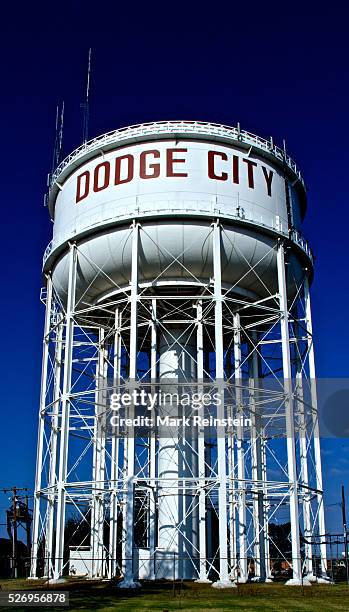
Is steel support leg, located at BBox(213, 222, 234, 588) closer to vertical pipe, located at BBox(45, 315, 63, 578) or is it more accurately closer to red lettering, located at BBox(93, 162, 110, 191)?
red lettering, located at BBox(93, 162, 110, 191)

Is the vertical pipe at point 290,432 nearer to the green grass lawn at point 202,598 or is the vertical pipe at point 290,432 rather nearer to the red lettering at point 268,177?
the green grass lawn at point 202,598

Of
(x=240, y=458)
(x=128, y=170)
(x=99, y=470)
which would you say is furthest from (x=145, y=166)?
(x=99, y=470)

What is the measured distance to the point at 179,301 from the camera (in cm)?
2411

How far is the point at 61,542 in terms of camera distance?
20547mm

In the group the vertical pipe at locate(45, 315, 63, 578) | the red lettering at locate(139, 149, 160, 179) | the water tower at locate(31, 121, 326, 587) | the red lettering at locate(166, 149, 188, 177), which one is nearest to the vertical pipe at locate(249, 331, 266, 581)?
the water tower at locate(31, 121, 326, 587)

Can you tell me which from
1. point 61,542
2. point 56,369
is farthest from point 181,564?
point 56,369

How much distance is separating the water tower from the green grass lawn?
1180 millimetres

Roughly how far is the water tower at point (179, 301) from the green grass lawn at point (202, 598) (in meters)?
1.18

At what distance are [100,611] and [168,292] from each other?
465 inches

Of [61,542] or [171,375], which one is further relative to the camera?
[171,375]

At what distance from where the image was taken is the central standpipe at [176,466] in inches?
896

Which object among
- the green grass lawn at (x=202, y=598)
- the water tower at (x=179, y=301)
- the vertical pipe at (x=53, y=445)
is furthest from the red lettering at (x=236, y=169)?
the green grass lawn at (x=202, y=598)

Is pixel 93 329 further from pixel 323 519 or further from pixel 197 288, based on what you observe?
pixel 323 519

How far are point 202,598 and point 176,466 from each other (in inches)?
300
